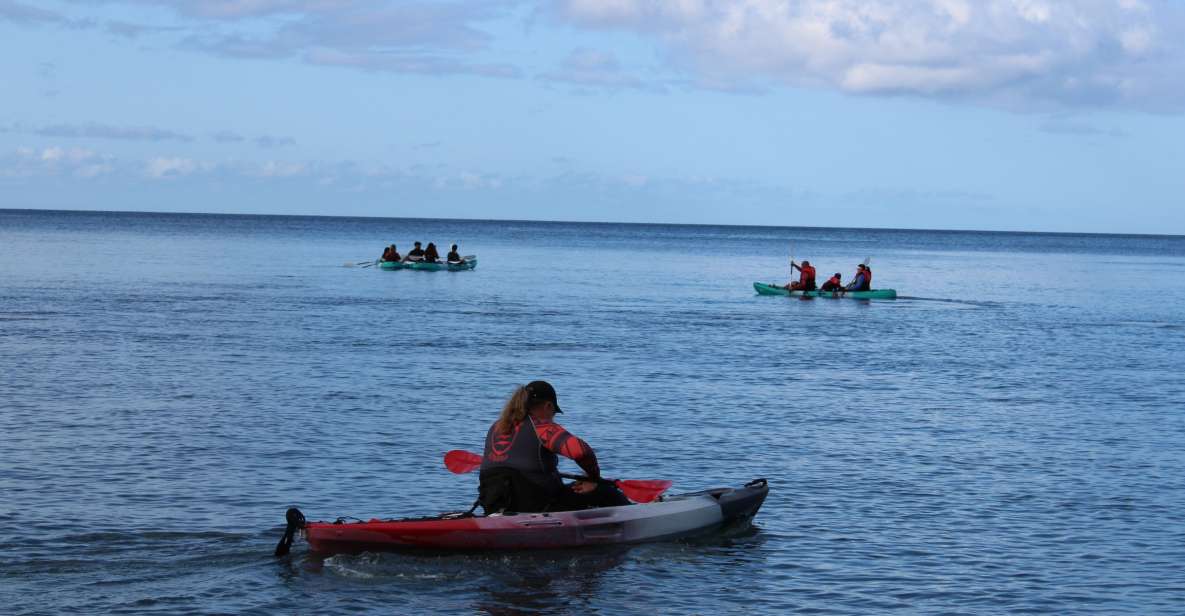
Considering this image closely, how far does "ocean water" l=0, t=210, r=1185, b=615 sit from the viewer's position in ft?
42.4

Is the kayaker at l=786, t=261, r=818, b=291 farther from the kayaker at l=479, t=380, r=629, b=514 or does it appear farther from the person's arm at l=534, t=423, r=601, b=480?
the person's arm at l=534, t=423, r=601, b=480

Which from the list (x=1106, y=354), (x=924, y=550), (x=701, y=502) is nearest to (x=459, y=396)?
(x=701, y=502)

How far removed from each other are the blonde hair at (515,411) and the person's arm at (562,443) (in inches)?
8.0

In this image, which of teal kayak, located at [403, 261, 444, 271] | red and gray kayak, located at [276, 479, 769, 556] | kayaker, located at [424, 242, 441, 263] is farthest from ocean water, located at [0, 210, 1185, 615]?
kayaker, located at [424, 242, 441, 263]

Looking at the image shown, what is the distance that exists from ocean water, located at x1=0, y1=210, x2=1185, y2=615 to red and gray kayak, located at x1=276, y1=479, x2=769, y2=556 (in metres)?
0.17

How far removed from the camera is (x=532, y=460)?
13.9 meters

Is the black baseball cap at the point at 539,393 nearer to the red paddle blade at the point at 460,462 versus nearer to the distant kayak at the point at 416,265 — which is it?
the red paddle blade at the point at 460,462

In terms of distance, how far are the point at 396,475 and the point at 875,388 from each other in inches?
498

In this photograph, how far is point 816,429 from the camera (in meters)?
21.7

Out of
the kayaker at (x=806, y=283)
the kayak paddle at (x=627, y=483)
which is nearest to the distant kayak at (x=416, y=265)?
the kayaker at (x=806, y=283)

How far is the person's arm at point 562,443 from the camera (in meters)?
13.5

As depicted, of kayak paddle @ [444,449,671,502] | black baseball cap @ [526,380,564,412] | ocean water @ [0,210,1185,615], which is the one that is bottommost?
ocean water @ [0,210,1185,615]

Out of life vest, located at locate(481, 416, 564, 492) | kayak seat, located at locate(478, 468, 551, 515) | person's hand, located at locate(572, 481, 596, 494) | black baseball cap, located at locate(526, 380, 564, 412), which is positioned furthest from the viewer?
person's hand, located at locate(572, 481, 596, 494)

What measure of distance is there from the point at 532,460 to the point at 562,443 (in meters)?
0.47
